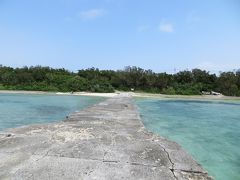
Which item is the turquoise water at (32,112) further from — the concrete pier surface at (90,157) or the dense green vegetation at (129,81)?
the dense green vegetation at (129,81)

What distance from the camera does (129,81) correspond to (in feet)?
114

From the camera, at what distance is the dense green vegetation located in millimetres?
31625

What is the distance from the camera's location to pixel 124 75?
35.1 metres

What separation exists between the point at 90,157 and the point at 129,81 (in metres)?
30.4

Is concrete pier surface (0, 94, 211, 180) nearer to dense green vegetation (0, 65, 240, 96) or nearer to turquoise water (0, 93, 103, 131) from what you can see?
turquoise water (0, 93, 103, 131)

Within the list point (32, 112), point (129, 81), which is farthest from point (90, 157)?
point (129, 81)

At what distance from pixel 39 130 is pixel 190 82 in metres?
31.0

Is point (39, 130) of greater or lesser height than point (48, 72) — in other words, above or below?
below

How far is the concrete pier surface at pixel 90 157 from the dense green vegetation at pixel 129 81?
2495 centimetres

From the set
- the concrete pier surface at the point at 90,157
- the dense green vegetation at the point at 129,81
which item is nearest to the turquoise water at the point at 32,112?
the concrete pier surface at the point at 90,157

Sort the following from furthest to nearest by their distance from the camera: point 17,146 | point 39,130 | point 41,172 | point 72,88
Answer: point 72,88 < point 39,130 < point 17,146 < point 41,172

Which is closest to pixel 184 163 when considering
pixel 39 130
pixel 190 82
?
pixel 39 130

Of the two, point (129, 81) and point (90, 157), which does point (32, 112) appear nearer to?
point (90, 157)

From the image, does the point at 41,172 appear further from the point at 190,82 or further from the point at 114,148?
the point at 190,82
